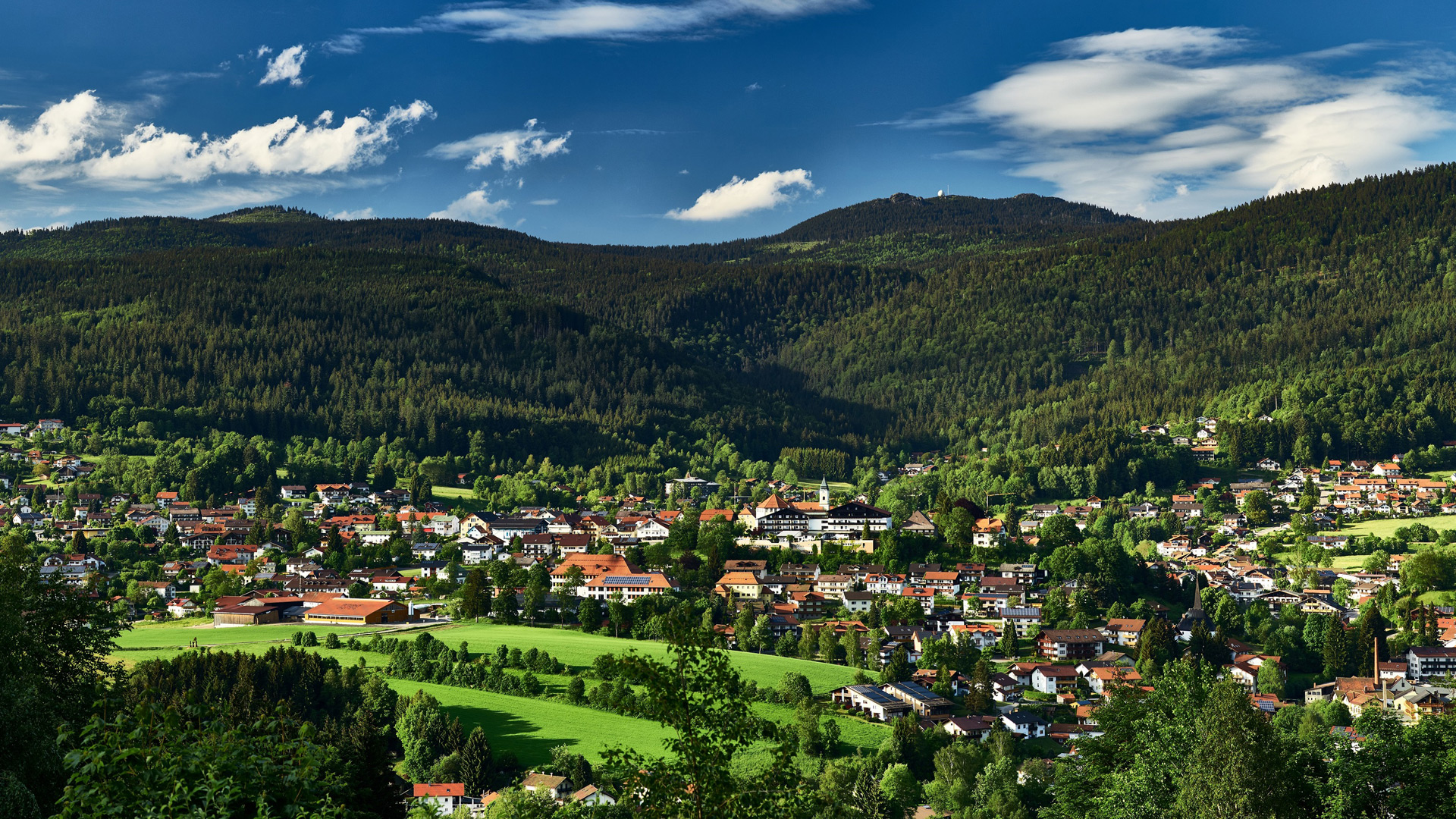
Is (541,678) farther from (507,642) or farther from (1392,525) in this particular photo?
(1392,525)

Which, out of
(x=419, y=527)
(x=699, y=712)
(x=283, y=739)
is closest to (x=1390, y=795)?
(x=699, y=712)

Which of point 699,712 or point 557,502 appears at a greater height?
point 699,712

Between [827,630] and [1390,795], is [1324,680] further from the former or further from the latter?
[1390,795]

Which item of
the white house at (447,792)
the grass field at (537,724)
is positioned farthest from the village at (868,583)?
the grass field at (537,724)

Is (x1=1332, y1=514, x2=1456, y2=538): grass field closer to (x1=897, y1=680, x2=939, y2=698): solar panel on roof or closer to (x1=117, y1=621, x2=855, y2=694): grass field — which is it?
(x1=897, y1=680, x2=939, y2=698): solar panel on roof

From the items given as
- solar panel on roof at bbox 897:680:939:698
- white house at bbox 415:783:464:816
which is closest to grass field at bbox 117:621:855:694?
solar panel on roof at bbox 897:680:939:698

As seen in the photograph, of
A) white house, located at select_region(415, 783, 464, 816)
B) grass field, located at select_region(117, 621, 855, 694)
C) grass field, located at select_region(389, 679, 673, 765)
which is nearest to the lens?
white house, located at select_region(415, 783, 464, 816)

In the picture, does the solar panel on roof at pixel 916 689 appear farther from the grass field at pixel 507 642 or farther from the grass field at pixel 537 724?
the grass field at pixel 537 724
